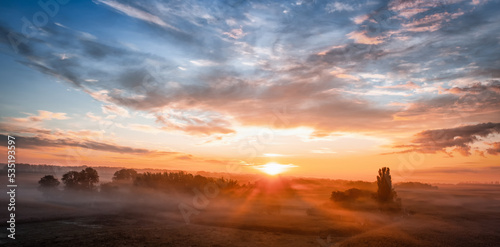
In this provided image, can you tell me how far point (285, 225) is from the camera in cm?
3659

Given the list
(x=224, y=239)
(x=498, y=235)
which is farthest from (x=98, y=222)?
(x=498, y=235)

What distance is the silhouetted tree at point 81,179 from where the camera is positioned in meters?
79.4

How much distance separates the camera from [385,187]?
60.0 meters

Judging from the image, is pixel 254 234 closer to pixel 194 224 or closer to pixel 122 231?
pixel 194 224

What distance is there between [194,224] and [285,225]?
42.5 feet

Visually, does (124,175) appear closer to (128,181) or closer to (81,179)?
(128,181)

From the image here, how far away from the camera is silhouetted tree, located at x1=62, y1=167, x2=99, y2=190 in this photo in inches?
3125

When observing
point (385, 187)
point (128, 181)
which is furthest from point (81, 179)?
point (385, 187)

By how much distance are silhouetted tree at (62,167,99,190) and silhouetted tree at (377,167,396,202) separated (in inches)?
3273

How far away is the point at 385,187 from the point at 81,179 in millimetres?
86017

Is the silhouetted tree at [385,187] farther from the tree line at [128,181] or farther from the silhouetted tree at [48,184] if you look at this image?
the silhouetted tree at [48,184]

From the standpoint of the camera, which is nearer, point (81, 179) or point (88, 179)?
point (81, 179)

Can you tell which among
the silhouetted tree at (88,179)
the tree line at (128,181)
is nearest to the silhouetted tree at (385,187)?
the tree line at (128,181)

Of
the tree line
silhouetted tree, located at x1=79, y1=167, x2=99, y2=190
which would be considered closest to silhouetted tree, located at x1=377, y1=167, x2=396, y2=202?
the tree line
